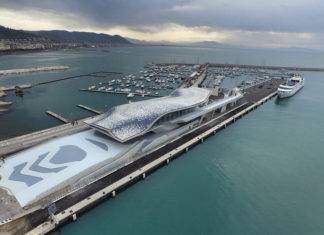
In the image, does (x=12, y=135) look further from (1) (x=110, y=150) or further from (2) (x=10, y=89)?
(2) (x=10, y=89)

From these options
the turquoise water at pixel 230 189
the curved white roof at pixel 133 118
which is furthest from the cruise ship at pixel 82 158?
the turquoise water at pixel 230 189

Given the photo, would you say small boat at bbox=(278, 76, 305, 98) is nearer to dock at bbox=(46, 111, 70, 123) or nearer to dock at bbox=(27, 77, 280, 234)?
dock at bbox=(27, 77, 280, 234)

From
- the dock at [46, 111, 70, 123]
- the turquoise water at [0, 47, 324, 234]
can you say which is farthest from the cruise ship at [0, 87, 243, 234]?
the dock at [46, 111, 70, 123]

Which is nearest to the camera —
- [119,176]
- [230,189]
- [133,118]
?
[119,176]

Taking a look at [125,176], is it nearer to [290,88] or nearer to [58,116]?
[58,116]

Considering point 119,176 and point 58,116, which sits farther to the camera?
point 58,116

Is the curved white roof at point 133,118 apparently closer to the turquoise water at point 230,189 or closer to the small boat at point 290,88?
the turquoise water at point 230,189

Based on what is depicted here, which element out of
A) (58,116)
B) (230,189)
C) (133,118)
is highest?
(133,118)

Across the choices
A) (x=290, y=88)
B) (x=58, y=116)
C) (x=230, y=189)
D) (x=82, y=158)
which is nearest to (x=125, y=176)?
(x=82, y=158)

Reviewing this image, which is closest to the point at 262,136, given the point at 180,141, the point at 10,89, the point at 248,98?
the point at 180,141
